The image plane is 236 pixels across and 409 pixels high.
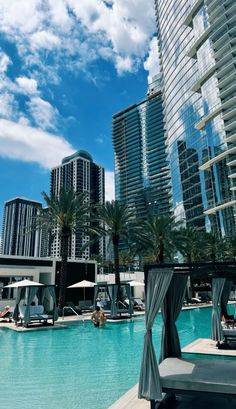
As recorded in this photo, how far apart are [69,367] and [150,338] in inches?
197

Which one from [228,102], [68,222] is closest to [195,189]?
[228,102]

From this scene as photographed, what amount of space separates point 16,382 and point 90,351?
173 inches

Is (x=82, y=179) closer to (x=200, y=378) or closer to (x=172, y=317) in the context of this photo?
(x=172, y=317)

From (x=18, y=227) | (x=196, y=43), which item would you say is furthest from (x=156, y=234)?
(x=18, y=227)

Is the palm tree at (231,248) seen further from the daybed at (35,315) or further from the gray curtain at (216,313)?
the gray curtain at (216,313)

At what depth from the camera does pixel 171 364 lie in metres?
6.25

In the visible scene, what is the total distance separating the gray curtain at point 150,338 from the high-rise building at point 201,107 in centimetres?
5309

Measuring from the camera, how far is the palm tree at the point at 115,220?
28.7 metres

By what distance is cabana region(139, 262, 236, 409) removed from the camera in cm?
527

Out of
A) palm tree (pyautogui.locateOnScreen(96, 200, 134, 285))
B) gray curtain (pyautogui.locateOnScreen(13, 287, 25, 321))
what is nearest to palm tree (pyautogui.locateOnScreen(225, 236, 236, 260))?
palm tree (pyautogui.locateOnScreen(96, 200, 134, 285))

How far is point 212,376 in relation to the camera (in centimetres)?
547

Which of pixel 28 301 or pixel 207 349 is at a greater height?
pixel 28 301

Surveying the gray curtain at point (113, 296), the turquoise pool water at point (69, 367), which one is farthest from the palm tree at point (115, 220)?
the turquoise pool water at point (69, 367)

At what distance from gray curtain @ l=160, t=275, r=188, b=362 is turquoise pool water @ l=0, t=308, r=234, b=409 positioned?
1416 mm
